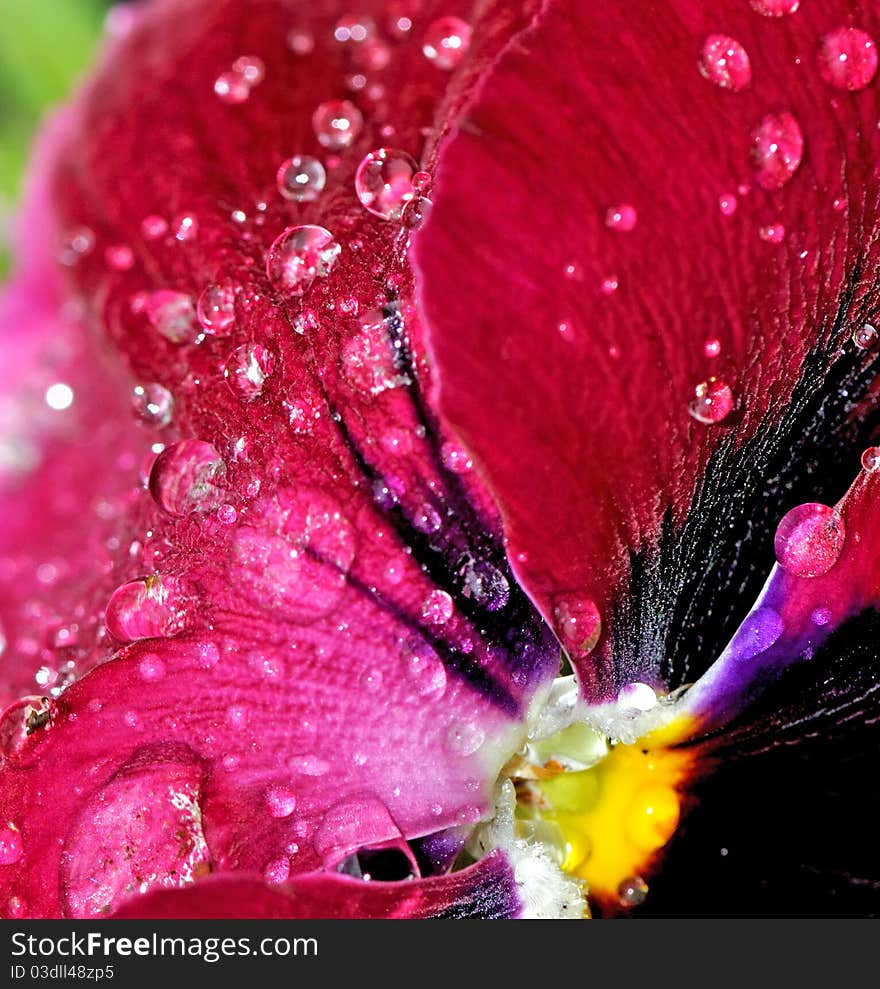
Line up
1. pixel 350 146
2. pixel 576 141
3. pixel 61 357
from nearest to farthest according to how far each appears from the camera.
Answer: pixel 576 141 → pixel 350 146 → pixel 61 357

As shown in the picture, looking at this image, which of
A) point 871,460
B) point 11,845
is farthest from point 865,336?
point 11,845

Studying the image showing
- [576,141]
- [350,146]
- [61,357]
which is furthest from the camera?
[61,357]

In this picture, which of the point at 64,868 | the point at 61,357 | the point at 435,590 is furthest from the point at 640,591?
the point at 61,357

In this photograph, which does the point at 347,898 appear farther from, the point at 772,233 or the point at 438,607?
the point at 772,233

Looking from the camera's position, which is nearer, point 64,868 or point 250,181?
point 64,868

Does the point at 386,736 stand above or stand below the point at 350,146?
below

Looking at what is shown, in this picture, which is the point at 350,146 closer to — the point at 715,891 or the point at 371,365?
the point at 371,365
